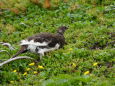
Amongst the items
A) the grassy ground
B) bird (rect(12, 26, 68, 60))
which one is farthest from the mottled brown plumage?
the grassy ground

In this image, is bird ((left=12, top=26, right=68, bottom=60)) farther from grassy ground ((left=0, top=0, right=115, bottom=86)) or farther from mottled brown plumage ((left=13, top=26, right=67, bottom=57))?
grassy ground ((left=0, top=0, right=115, bottom=86))

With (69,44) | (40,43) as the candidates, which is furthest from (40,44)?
(69,44)

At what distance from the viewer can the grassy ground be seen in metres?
7.18

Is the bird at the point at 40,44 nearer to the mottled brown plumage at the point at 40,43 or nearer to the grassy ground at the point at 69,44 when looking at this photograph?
the mottled brown plumage at the point at 40,43

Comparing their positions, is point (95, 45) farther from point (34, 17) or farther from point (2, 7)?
point (2, 7)

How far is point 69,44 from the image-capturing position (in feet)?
31.5

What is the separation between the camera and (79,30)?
36.1ft

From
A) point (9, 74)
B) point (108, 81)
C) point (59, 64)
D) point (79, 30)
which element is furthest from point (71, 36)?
point (108, 81)

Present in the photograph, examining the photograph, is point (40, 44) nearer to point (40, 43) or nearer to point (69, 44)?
point (40, 43)

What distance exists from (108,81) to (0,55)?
146 inches

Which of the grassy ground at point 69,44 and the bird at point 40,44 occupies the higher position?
the bird at point 40,44

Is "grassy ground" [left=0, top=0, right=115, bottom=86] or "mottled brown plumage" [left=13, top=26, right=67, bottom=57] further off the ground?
"mottled brown plumage" [left=13, top=26, right=67, bottom=57]

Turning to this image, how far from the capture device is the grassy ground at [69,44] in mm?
7184

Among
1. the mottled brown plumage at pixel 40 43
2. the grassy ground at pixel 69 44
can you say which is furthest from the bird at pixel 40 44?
the grassy ground at pixel 69 44
